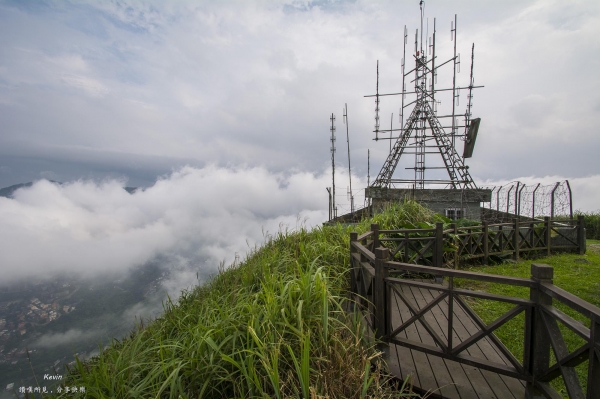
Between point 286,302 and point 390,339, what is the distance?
1388 millimetres

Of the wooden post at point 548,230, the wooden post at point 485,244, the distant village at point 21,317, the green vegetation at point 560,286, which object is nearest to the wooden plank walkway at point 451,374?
the green vegetation at point 560,286

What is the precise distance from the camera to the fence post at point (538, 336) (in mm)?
2684

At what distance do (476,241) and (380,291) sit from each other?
7.09 metres

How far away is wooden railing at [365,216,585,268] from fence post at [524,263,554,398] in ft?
11.7

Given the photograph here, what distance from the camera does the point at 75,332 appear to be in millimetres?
51875

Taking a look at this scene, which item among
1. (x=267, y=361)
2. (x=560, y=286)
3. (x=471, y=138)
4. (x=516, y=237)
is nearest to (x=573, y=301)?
(x=267, y=361)

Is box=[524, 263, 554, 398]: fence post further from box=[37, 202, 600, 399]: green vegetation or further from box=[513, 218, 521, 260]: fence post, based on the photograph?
box=[513, 218, 521, 260]: fence post

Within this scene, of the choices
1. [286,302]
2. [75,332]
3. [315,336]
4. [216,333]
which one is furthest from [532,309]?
[75,332]

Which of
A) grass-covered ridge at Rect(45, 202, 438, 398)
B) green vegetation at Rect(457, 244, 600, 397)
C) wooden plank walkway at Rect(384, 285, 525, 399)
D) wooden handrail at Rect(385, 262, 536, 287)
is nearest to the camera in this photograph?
grass-covered ridge at Rect(45, 202, 438, 398)

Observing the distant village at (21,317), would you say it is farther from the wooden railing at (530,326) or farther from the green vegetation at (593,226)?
the green vegetation at (593,226)

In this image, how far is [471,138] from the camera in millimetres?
15242

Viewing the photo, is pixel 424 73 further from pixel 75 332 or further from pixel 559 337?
pixel 75 332

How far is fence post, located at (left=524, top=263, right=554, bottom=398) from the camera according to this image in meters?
2.68

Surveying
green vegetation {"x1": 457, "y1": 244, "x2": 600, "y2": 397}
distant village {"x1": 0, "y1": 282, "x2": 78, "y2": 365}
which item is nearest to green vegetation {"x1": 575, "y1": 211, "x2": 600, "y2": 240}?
green vegetation {"x1": 457, "y1": 244, "x2": 600, "y2": 397}
